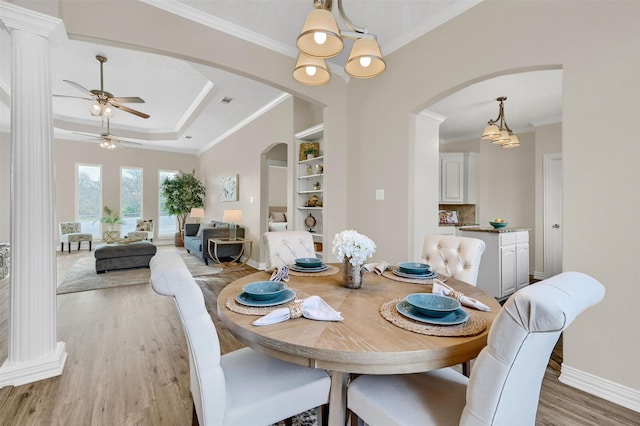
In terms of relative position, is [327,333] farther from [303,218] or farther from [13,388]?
[303,218]

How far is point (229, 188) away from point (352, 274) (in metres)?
6.06

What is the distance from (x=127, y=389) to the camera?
1.88m

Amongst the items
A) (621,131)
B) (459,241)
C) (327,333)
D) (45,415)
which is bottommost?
(45,415)

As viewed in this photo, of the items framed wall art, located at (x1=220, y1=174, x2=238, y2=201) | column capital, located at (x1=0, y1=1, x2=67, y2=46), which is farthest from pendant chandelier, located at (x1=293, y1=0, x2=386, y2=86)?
framed wall art, located at (x1=220, y1=174, x2=238, y2=201)

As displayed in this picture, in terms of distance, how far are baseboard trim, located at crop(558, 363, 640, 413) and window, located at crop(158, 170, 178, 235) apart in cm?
938

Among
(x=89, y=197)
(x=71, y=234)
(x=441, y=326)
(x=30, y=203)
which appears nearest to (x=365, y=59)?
(x=441, y=326)

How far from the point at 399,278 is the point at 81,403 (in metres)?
2.06

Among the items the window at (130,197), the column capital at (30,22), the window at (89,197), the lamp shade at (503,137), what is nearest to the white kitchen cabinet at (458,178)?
the lamp shade at (503,137)

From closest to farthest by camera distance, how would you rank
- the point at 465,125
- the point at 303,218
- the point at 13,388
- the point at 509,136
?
the point at 13,388
the point at 509,136
the point at 303,218
the point at 465,125

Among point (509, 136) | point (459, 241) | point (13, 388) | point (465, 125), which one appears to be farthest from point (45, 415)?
point (465, 125)

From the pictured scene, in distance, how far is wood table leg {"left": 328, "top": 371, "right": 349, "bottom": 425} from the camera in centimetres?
114

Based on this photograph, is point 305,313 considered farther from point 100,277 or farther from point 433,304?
point 100,277

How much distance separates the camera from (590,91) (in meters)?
1.88

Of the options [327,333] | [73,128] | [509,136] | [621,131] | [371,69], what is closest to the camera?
[327,333]
